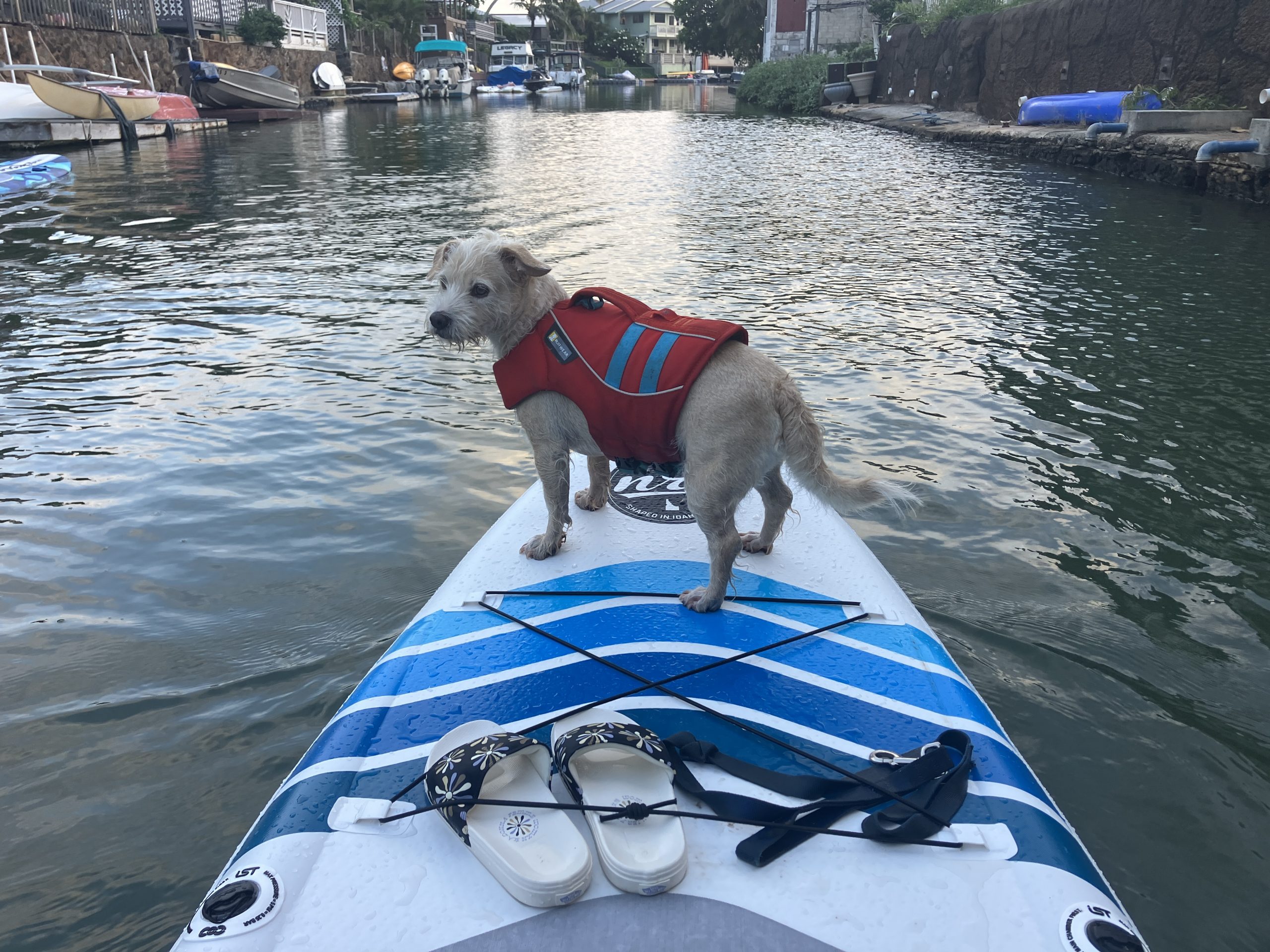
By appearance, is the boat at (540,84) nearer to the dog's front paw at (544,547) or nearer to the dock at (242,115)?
the dock at (242,115)

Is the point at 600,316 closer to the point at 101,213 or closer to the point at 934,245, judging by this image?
the point at 934,245

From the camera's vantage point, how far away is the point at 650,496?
508 cm

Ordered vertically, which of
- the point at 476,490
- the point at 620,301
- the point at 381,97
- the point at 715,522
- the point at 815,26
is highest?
the point at 815,26

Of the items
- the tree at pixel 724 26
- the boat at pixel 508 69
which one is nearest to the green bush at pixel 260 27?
the boat at pixel 508 69

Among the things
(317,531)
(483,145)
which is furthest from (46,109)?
(317,531)

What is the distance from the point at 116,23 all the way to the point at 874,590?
161 feet

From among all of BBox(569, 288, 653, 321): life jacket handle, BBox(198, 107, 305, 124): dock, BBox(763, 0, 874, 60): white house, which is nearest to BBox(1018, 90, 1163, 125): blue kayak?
BBox(569, 288, 653, 321): life jacket handle

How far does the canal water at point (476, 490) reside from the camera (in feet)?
12.2

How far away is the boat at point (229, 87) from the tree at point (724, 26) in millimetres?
62592

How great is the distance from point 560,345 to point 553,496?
32.1 inches

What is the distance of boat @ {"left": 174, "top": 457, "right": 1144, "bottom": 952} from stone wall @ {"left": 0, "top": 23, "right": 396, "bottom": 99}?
4015 cm

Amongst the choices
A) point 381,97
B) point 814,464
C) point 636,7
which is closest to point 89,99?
point 381,97

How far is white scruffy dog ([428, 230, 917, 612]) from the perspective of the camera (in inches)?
142

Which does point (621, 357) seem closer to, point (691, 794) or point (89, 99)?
point (691, 794)
